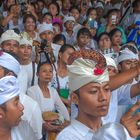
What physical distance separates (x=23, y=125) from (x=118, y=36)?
467 centimetres

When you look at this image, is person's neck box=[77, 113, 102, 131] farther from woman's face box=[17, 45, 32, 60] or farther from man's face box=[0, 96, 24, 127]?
woman's face box=[17, 45, 32, 60]

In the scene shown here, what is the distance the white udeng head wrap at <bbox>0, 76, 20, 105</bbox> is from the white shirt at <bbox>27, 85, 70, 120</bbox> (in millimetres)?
1933

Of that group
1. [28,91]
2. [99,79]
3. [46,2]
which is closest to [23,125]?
[99,79]

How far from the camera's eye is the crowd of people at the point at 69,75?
7.67 feet

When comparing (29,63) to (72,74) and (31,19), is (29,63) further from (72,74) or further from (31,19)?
(72,74)

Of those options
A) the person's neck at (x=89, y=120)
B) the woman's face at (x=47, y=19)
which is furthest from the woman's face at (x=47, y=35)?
the person's neck at (x=89, y=120)

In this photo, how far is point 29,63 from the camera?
5.01 meters

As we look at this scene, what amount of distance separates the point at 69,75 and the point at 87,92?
172mm

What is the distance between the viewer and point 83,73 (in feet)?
7.73

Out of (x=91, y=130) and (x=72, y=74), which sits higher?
(x=72, y=74)

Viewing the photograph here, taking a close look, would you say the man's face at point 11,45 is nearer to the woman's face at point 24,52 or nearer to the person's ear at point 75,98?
the woman's face at point 24,52

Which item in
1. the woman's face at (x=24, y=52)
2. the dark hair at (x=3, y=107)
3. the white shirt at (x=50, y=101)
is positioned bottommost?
the white shirt at (x=50, y=101)

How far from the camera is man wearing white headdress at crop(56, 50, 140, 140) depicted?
2299 millimetres

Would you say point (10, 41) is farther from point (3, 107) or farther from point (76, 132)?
point (76, 132)
